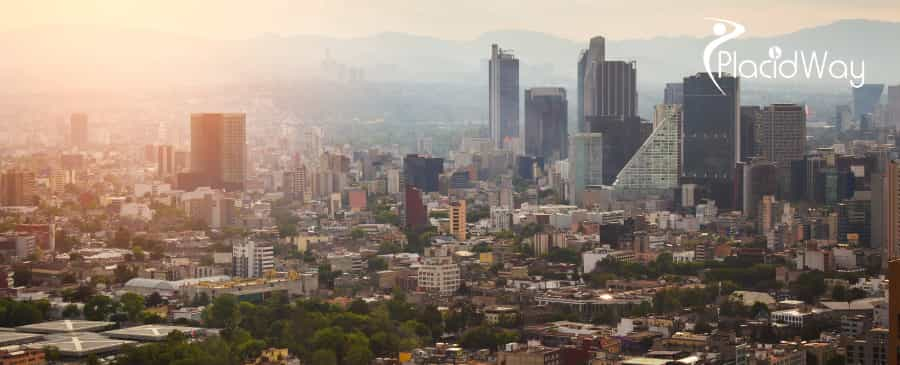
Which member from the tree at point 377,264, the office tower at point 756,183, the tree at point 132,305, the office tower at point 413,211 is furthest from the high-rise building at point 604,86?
the tree at point 132,305

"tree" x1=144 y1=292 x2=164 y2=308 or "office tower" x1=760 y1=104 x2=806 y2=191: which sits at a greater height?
"office tower" x1=760 y1=104 x2=806 y2=191

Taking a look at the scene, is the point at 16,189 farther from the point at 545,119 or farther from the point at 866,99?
the point at 545,119

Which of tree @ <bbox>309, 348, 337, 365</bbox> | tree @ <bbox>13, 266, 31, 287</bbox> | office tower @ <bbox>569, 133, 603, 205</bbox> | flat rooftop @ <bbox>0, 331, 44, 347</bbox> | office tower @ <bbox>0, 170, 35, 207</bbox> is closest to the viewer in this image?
tree @ <bbox>309, 348, 337, 365</bbox>

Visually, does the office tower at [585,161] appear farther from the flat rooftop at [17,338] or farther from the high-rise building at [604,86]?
the flat rooftop at [17,338]

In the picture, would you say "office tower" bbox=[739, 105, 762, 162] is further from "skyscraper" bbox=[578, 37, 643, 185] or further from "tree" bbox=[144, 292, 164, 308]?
"tree" bbox=[144, 292, 164, 308]

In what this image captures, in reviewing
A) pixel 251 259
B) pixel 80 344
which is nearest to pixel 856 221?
pixel 251 259

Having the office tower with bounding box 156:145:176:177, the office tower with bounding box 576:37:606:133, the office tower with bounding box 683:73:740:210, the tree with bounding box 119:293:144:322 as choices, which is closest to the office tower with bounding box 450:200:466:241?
the office tower with bounding box 683:73:740:210
